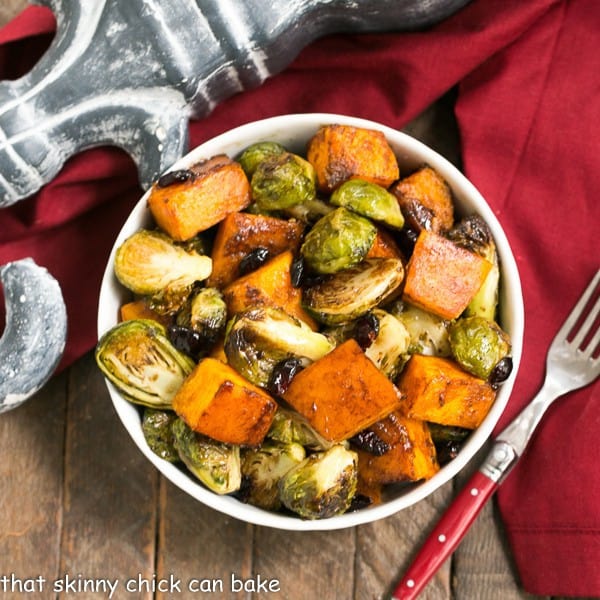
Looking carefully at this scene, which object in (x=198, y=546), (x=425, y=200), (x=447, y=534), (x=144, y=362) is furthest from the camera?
(x=198, y=546)

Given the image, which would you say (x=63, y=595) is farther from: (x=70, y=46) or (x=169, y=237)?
(x=70, y=46)

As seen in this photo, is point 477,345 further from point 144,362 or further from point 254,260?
point 144,362

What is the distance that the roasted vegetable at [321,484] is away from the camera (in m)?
1.59

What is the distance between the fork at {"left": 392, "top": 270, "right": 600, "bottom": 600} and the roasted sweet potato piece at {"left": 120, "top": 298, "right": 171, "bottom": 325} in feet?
2.60

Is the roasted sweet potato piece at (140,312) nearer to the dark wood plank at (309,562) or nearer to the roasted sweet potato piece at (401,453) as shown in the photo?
the roasted sweet potato piece at (401,453)

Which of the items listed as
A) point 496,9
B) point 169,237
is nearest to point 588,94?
point 496,9

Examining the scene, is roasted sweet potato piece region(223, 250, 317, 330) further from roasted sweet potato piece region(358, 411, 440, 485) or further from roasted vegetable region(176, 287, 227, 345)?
roasted sweet potato piece region(358, 411, 440, 485)

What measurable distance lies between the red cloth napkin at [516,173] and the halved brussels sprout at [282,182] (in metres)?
0.36

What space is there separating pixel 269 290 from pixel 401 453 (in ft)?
1.28

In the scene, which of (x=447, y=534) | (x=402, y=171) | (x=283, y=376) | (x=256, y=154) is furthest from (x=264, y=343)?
(x=447, y=534)

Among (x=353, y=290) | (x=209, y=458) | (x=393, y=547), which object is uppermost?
(x=353, y=290)

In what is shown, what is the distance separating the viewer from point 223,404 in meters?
1.56

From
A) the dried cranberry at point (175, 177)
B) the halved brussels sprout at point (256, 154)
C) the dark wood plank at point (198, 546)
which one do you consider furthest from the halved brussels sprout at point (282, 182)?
the dark wood plank at point (198, 546)

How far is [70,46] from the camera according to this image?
1827mm
